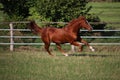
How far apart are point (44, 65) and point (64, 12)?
1007 centimetres

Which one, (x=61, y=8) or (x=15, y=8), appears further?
(x=15, y=8)

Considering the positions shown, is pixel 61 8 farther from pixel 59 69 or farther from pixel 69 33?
pixel 59 69

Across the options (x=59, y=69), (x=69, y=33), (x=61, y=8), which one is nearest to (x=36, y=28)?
(x=69, y=33)

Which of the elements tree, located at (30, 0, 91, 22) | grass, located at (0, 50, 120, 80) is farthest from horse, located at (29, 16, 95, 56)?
tree, located at (30, 0, 91, 22)

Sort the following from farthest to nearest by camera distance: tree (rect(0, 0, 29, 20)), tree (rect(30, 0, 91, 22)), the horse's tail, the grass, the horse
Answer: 1. tree (rect(0, 0, 29, 20))
2. tree (rect(30, 0, 91, 22))
3. the horse's tail
4. the horse
5. the grass

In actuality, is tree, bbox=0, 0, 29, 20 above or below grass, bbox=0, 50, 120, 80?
below

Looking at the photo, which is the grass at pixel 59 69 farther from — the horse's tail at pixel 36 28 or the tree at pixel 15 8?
the tree at pixel 15 8

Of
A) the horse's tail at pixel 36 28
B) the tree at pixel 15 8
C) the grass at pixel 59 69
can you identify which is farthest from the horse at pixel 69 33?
the tree at pixel 15 8

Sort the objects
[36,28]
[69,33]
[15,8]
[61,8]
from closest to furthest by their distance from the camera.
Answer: [69,33] → [36,28] → [61,8] → [15,8]

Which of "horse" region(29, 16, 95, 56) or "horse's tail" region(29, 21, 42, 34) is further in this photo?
"horse's tail" region(29, 21, 42, 34)

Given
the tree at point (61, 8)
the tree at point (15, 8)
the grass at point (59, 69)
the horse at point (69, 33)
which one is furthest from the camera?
the tree at point (15, 8)

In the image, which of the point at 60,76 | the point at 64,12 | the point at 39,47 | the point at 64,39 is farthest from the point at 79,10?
the point at 60,76

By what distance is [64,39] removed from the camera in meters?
17.1

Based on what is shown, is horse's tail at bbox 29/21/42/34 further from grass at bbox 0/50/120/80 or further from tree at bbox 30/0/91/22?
tree at bbox 30/0/91/22
